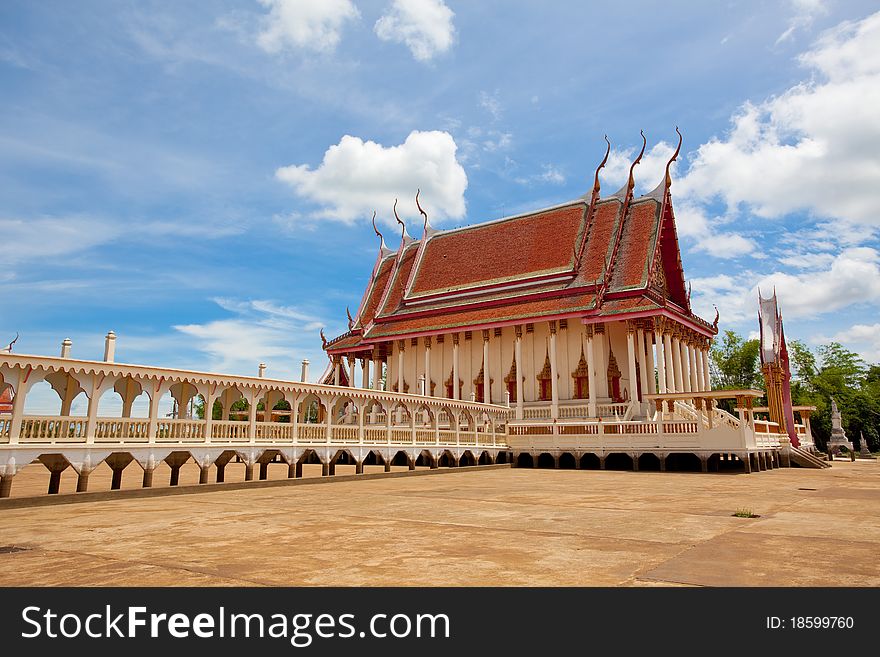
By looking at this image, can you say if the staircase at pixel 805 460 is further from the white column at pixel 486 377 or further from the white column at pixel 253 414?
the white column at pixel 253 414

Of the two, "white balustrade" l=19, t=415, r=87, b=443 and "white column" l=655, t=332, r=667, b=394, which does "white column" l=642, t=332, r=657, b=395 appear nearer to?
"white column" l=655, t=332, r=667, b=394

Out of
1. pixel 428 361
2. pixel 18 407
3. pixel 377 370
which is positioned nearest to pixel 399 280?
pixel 377 370

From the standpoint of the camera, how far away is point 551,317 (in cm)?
2802

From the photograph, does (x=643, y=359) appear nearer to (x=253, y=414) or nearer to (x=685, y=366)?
(x=685, y=366)

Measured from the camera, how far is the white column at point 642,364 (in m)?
26.7

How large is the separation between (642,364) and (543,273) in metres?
7.30

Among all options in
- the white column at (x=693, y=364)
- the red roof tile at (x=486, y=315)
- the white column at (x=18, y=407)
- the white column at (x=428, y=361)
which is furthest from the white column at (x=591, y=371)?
the white column at (x=18, y=407)

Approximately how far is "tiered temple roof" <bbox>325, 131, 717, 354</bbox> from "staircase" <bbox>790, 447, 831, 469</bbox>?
24.2 ft

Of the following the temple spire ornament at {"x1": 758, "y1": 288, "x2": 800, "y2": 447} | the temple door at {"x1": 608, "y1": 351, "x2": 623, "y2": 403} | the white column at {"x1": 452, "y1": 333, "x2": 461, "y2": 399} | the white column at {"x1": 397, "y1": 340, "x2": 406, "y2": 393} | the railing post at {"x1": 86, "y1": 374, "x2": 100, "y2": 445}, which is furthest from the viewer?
the white column at {"x1": 397, "y1": 340, "x2": 406, "y2": 393}

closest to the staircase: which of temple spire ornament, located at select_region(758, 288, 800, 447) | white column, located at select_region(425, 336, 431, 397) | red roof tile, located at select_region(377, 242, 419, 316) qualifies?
temple spire ornament, located at select_region(758, 288, 800, 447)

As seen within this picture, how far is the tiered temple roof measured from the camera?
28317 mm

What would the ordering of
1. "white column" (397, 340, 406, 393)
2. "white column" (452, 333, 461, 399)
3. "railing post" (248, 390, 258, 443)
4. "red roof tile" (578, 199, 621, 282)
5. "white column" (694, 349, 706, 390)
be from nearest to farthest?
"railing post" (248, 390, 258, 443)
"red roof tile" (578, 199, 621, 282)
"white column" (452, 333, 461, 399)
"white column" (694, 349, 706, 390)
"white column" (397, 340, 406, 393)
